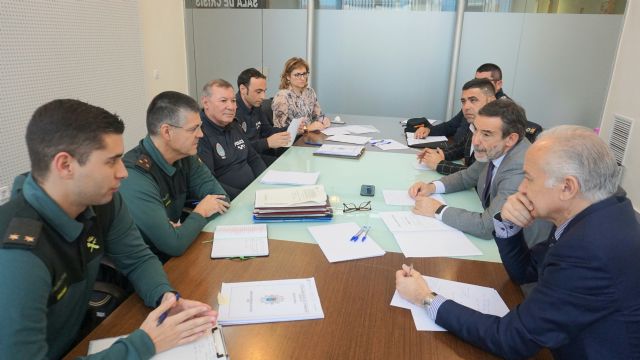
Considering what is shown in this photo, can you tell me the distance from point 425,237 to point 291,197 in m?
0.62

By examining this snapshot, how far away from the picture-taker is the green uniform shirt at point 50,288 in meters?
0.90

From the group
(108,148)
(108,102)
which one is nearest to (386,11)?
(108,102)

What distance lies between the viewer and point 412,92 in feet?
16.6

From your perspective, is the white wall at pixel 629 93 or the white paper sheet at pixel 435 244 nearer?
the white paper sheet at pixel 435 244

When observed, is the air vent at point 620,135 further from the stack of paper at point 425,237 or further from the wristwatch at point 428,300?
the wristwatch at point 428,300

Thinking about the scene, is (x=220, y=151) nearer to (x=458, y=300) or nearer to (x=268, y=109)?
(x=268, y=109)

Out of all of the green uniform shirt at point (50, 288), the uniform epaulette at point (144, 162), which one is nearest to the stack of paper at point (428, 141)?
the uniform epaulette at point (144, 162)

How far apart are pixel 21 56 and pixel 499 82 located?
142 inches

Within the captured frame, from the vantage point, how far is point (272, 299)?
130 centimetres

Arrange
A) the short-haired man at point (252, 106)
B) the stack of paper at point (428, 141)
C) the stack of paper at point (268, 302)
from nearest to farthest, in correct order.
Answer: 1. the stack of paper at point (268, 302)
2. the stack of paper at point (428, 141)
3. the short-haired man at point (252, 106)

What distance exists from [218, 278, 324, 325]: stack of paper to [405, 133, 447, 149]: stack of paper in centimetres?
217

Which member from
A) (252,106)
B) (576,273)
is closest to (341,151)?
(252,106)

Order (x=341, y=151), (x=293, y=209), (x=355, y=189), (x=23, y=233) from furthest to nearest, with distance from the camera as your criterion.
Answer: (x=341, y=151) < (x=355, y=189) < (x=293, y=209) < (x=23, y=233)

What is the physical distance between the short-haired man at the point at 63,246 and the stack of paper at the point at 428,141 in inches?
97.4
